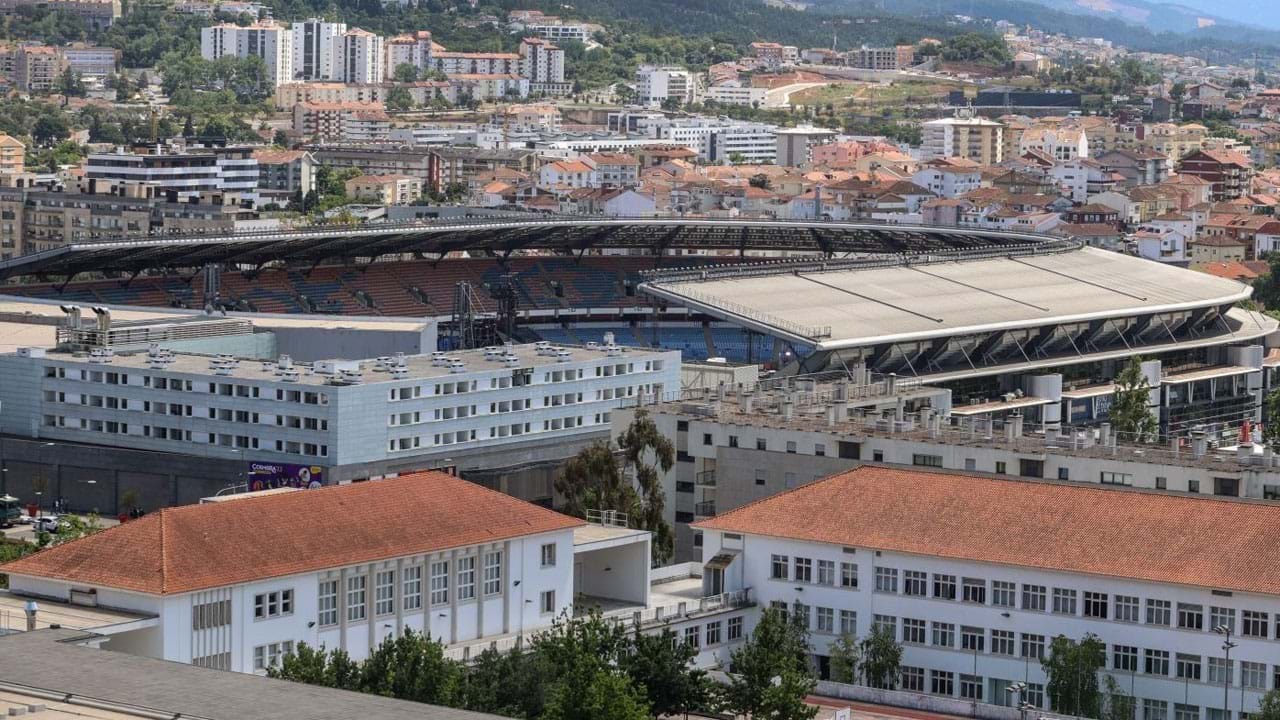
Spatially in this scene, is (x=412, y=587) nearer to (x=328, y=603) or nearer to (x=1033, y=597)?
(x=328, y=603)

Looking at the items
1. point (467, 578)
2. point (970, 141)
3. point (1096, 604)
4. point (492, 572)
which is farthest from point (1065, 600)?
point (970, 141)

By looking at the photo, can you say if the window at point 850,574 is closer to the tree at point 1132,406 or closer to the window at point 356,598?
the window at point 356,598

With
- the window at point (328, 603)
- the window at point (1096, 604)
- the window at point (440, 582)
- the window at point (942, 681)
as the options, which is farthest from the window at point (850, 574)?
the window at point (328, 603)

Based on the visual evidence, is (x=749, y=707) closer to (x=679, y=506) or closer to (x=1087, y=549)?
(x=1087, y=549)

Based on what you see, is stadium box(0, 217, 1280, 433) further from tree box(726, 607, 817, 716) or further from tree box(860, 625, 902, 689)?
tree box(726, 607, 817, 716)

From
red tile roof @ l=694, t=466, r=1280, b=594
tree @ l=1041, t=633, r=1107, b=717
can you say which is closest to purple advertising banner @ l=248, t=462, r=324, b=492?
red tile roof @ l=694, t=466, r=1280, b=594
